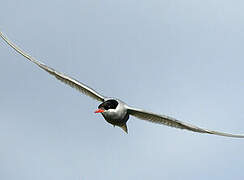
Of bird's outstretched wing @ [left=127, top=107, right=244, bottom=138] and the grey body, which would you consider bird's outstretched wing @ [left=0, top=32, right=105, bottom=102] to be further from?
bird's outstretched wing @ [left=127, top=107, right=244, bottom=138]

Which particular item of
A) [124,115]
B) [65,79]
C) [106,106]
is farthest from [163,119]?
[65,79]

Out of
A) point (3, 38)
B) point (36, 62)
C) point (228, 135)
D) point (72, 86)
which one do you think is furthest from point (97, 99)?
point (228, 135)

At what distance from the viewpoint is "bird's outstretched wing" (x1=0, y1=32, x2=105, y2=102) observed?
96.6 ft

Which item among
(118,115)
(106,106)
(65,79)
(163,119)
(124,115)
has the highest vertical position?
(65,79)

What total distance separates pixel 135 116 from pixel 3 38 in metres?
8.20

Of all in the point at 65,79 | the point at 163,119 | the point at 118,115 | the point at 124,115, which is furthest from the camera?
the point at 65,79

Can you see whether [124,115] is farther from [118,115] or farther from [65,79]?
[65,79]

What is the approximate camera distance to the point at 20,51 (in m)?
30.9

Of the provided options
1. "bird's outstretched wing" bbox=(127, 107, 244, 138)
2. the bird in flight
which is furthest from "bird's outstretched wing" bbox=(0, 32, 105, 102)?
"bird's outstretched wing" bbox=(127, 107, 244, 138)

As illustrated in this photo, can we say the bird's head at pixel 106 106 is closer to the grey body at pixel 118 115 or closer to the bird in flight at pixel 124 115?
the bird in flight at pixel 124 115

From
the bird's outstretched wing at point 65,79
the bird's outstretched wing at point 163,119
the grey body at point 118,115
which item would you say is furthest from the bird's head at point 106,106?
the bird's outstretched wing at point 65,79

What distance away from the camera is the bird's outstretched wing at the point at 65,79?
29.4 meters

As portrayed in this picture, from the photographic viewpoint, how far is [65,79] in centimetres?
3023

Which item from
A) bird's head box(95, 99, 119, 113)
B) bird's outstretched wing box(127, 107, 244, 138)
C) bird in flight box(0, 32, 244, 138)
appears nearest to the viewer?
bird's outstretched wing box(127, 107, 244, 138)
